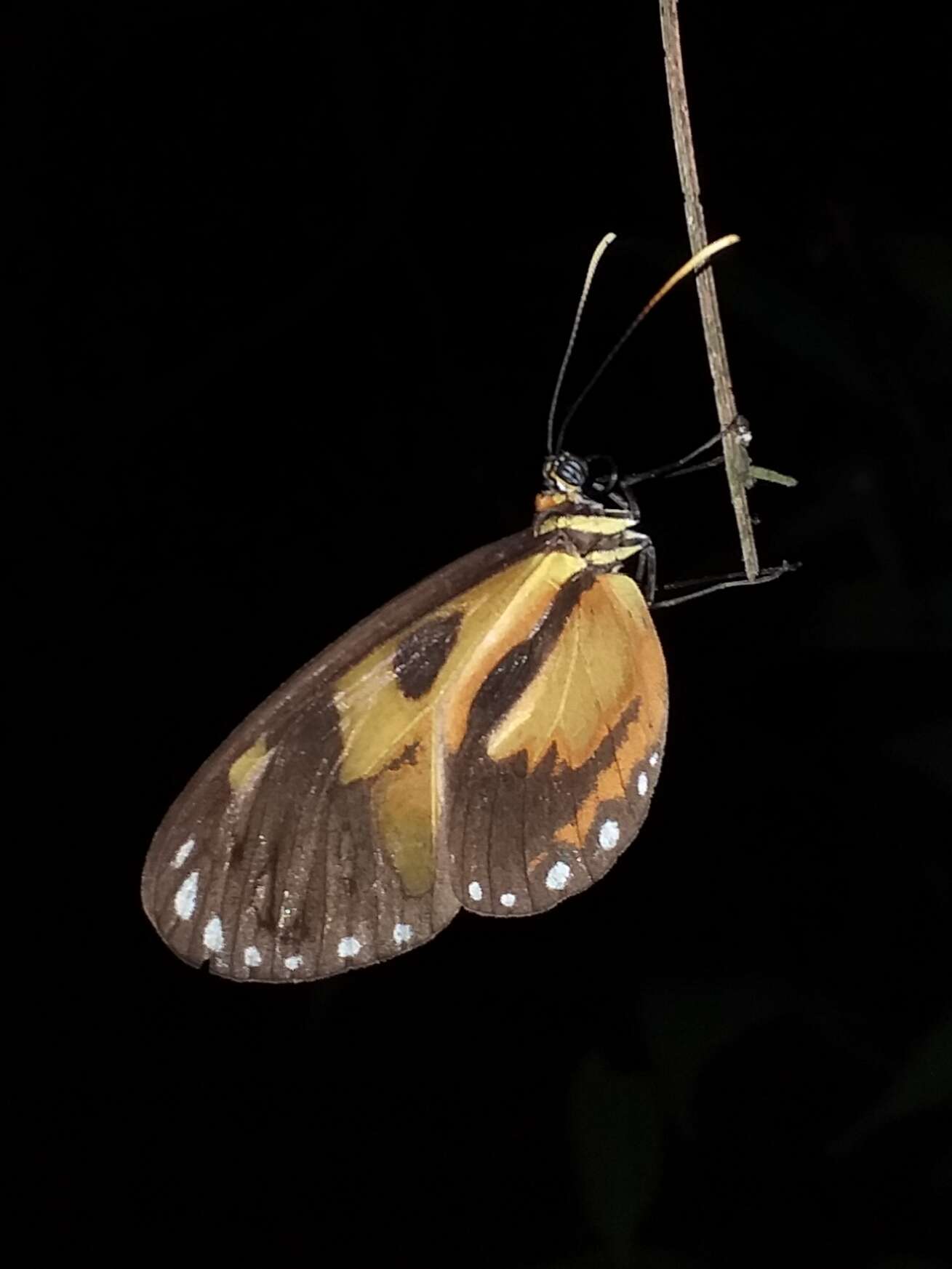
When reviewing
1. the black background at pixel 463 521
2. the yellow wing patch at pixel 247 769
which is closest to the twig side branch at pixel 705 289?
the yellow wing patch at pixel 247 769

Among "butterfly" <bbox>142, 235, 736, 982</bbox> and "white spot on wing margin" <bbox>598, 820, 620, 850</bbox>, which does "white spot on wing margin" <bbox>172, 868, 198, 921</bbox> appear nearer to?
"butterfly" <bbox>142, 235, 736, 982</bbox>

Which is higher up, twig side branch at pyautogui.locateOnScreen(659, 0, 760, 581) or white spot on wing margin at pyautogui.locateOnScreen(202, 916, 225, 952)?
twig side branch at pyautogui.locateOnScreen(659, 0, 760, 581)

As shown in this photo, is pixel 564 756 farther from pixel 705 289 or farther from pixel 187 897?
pixel 705 289

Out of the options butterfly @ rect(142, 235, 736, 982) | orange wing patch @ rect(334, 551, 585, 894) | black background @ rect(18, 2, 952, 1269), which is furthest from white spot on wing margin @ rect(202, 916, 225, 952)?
black background @ rect(18, 2, 952, 1269)

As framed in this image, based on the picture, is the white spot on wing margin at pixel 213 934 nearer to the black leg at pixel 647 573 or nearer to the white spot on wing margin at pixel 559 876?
the white spot on wing margin at pixel 559 876

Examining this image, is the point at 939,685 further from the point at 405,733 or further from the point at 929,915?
the point at 405,733

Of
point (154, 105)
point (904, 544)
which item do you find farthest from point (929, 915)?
point (154, 105)
